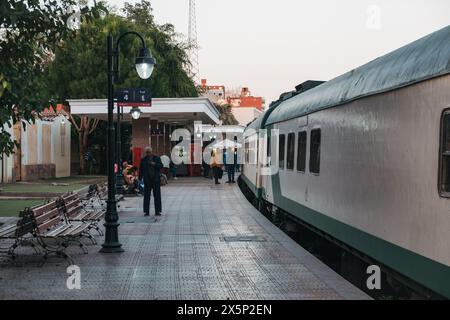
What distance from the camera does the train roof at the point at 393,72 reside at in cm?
682

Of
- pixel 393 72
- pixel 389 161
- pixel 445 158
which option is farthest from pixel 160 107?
pixel 445 158

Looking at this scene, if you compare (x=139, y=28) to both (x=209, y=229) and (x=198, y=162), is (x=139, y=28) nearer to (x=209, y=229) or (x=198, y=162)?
(x=198, y=162)

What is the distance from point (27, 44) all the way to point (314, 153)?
5.39 m

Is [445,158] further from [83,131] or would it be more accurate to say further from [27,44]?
[83,131]

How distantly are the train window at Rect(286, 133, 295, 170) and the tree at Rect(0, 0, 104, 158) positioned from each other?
245 inches

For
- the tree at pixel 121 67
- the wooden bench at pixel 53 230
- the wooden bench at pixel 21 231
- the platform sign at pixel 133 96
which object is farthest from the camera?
the tree at pixel 121 67

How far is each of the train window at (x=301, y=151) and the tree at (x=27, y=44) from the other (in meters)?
5.32

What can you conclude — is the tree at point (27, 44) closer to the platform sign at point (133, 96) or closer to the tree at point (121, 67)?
the platform sign at point (133, 96)

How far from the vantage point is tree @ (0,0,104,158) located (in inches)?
344

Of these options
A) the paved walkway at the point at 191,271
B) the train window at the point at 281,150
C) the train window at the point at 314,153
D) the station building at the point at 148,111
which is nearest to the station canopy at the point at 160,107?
the station building at the point at 148,111

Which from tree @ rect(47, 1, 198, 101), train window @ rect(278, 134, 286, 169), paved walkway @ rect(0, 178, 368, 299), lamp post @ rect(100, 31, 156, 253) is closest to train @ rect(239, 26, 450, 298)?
paved walkway @ rect(0, 178, 368, 299)

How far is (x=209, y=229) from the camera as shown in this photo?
1544 cm

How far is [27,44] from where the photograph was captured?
977cm

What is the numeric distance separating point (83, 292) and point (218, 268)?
232cm
